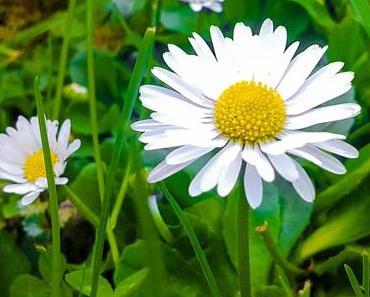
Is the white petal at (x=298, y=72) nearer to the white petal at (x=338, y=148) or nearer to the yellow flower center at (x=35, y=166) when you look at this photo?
the white petal at (x=338, y=148)

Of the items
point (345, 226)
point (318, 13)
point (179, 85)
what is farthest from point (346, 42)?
point (179, 85)

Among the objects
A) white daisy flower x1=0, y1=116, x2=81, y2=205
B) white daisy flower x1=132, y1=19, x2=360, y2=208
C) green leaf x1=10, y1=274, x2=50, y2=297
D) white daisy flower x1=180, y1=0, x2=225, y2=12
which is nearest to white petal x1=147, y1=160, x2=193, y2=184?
white daisy flower x1=132, y1=19, x2=360, y2=208

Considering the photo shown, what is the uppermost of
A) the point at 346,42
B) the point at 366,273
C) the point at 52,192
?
the point at 346,42

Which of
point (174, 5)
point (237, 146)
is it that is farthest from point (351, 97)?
point (174, 5)

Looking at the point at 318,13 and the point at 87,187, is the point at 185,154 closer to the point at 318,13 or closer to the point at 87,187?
the point at 87,187

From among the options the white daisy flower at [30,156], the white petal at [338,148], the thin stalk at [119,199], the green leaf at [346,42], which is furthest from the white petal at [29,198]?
the green leaf at [346,42]

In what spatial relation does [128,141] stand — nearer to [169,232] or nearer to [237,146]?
[169,232]
